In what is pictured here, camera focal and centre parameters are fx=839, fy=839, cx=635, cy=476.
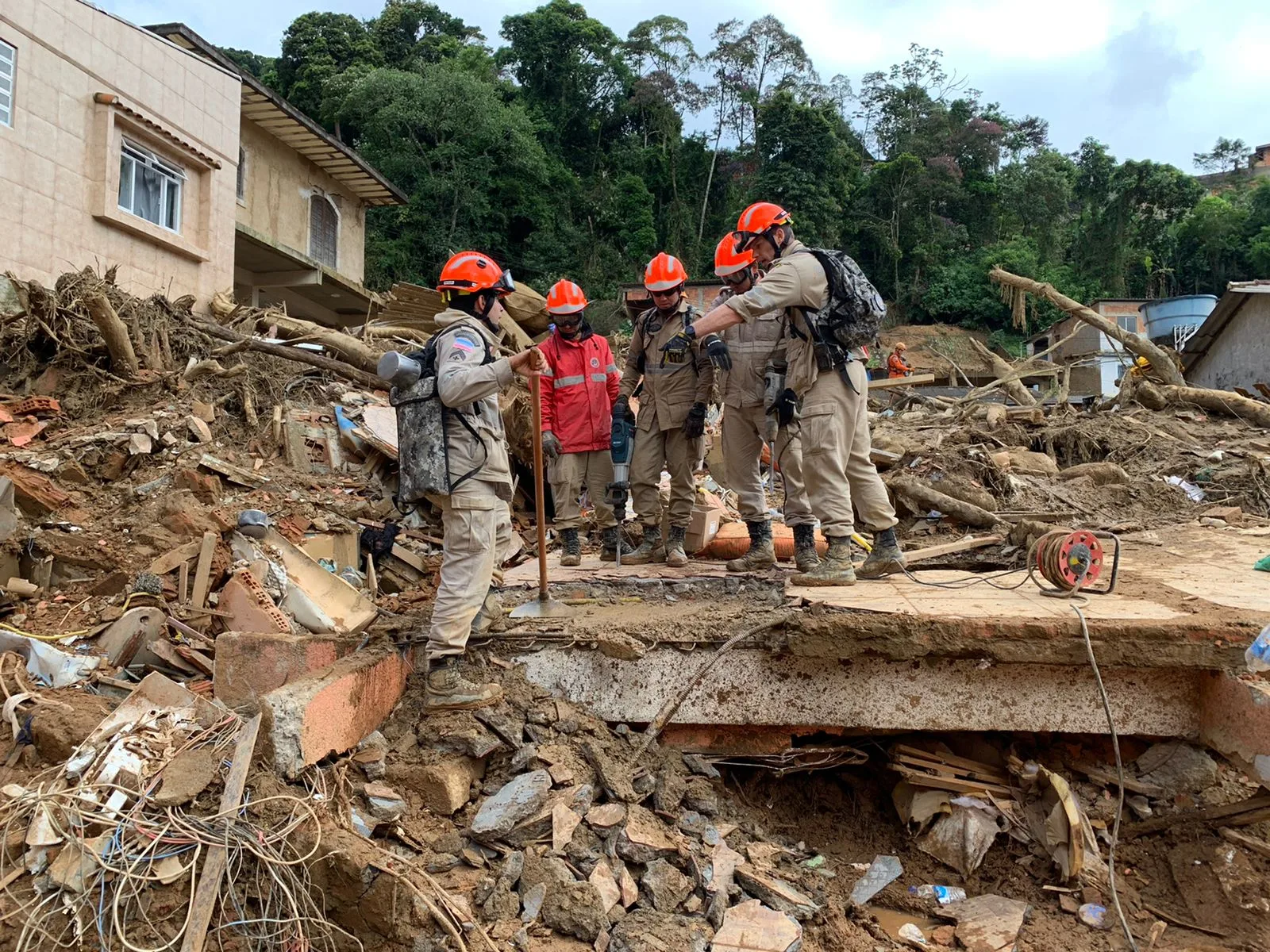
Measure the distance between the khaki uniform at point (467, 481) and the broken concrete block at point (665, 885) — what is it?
1.17 m

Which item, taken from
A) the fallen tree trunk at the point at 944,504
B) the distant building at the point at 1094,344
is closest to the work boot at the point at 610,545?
the fallen tree trunk at the point at 944,504

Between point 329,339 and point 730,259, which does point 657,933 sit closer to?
point 730,259

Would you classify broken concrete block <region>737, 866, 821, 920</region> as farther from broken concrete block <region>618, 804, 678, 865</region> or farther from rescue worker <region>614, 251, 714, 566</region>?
rescue worker <region>614, 251, 714, 566</region>

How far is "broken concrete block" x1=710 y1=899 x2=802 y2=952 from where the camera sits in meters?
2.83

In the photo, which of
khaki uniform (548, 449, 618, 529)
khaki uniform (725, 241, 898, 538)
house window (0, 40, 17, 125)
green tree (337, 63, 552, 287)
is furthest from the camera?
green tree (337, 63, 552, 287)

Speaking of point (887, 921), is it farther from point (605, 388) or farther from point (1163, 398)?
point (1163, 398)

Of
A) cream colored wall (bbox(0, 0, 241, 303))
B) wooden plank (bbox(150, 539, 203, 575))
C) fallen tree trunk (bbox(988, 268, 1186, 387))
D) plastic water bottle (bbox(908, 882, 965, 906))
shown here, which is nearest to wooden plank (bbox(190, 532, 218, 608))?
wooden plank (bbox(150, 539, 203, 575))

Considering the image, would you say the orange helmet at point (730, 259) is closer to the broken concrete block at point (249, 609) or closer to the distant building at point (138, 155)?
the broken concrete block at point (249, 609)

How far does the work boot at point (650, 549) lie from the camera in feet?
18.8

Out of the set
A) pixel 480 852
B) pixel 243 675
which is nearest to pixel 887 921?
pixel 480 852

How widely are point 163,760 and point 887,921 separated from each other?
2848mm

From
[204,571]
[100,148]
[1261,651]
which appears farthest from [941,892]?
[100,148]

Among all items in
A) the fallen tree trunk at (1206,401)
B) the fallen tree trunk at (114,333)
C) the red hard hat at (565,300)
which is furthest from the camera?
the fallen tree trunk at (1206,401)

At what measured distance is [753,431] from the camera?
5.33 metres
